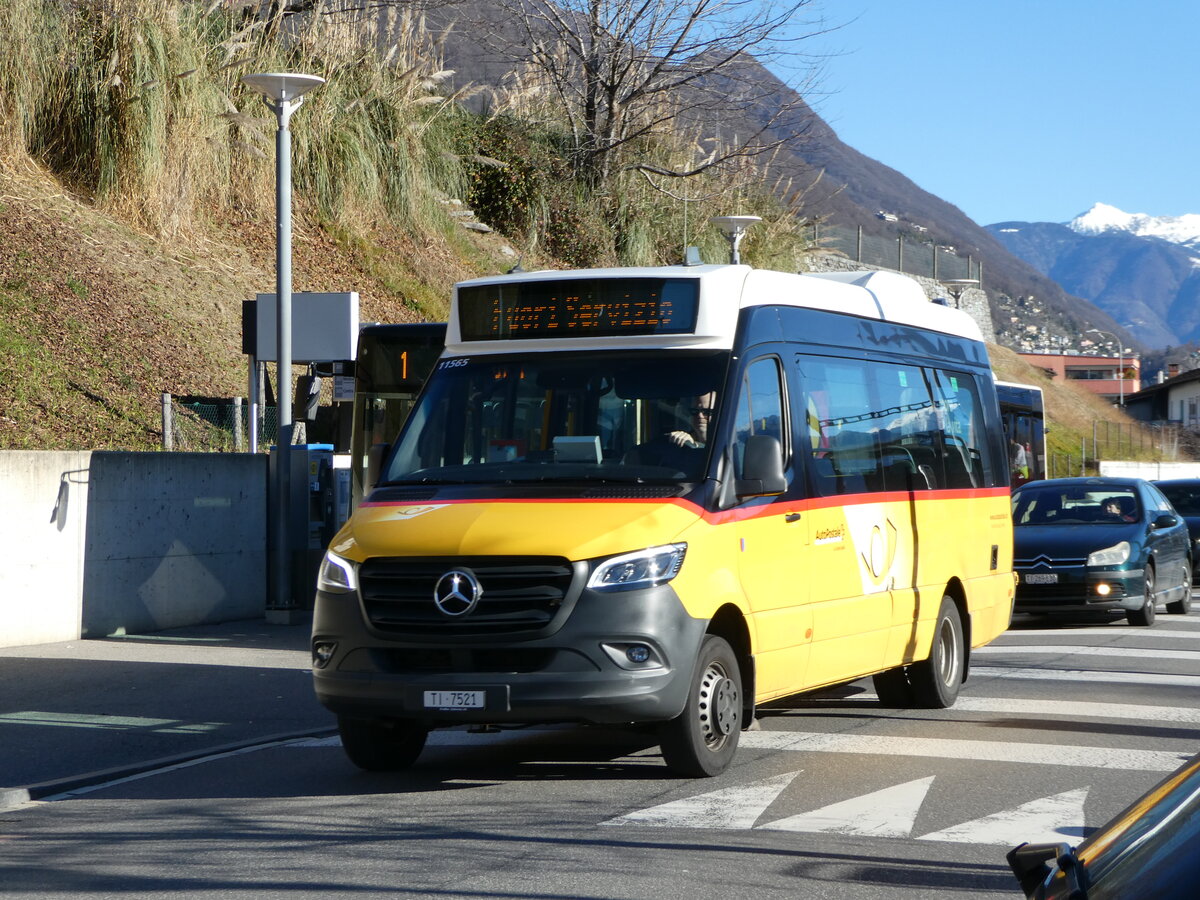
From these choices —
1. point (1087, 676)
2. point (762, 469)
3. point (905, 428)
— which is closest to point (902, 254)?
point (1087, 676)

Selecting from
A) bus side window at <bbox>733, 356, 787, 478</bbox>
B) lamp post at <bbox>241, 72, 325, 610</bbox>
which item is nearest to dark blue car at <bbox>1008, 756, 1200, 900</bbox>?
bus side window at <bbox>733, 356, 787, 478</bbox>

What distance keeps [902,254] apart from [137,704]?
187 ft

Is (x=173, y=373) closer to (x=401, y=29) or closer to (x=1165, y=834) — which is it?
(x=401, y=29)

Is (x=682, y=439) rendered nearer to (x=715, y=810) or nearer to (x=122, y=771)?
(x=715, y=810)

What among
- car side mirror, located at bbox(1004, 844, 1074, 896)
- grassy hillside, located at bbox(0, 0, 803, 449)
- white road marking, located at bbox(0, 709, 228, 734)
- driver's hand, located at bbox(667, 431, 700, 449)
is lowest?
white road marking, located at bbox(0, 709, 228, 734)

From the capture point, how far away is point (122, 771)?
859 cm

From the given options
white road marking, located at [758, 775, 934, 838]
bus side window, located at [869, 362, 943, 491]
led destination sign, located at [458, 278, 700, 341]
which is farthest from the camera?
bus side window, located at [869, 362, 943, 491]

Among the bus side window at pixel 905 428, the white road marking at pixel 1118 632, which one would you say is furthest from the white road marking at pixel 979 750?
the white road marking at pixel 1118 632

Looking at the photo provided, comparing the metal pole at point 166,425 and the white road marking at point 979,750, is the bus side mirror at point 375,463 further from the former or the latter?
the metal pole at point 166,425

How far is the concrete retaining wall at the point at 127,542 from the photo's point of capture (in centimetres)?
1377

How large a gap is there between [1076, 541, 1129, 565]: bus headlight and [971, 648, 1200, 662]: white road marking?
219 cm

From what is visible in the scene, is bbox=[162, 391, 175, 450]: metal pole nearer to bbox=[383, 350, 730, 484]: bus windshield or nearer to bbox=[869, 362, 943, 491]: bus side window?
bbox=[869, 362, 943, 491]: bus side window

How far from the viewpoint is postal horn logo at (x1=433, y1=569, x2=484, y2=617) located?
7578 millimetres

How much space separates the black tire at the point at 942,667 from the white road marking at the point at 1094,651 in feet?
10.0
